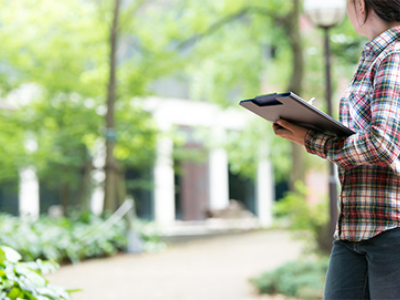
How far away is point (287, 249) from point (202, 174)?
12.5 metres

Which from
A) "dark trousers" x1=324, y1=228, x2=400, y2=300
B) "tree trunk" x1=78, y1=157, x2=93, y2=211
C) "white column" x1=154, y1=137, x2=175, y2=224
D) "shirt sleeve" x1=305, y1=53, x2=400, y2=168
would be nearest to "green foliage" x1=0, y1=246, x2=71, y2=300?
"dark trousers" x1=324, y1=228, x2=400, y2=300

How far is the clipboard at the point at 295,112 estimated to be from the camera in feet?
7.02

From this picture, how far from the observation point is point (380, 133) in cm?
207

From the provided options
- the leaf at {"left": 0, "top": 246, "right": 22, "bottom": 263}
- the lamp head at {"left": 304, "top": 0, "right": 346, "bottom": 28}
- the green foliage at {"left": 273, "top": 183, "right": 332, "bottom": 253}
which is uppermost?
the lamp head at {"left": 304, "top": 0, "right": 346, "bottom": 28}

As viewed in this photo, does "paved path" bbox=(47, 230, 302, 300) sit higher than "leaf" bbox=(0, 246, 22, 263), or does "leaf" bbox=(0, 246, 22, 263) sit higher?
"leaf" bbox=(0, 246, 22, 263)

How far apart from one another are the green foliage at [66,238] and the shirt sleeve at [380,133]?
809 cm

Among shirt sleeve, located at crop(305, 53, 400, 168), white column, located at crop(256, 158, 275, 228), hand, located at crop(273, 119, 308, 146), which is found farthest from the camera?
white column, located at crop(256, 158, 275, 228)

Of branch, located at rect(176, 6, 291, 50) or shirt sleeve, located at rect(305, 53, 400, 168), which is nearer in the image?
shirt sleeve, located at rect(305, 53, 400, 168)

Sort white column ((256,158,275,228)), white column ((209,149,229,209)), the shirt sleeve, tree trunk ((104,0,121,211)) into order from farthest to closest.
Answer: white column ((256,158,275,228)), white column ((209,149,229,209)), tree trunk ((104,0,121,211)), the shirt sleeve

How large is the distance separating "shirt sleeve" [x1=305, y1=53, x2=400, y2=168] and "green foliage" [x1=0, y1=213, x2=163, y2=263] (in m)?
8.09

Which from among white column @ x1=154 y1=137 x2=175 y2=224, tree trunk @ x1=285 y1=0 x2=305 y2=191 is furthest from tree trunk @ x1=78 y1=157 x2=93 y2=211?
white column @ x1=154 y1=137 x2=175 y2=224

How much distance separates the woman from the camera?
2113 millimetres

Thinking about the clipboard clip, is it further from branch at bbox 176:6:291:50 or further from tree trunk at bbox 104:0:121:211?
branch at bbox 176:6:291:50

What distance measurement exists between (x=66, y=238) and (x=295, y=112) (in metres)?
10.0
